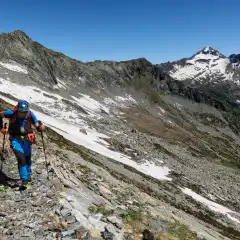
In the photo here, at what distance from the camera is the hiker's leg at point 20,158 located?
1289 cm

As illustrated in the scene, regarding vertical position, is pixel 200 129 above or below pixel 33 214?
above

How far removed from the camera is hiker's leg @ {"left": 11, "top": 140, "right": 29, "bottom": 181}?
12.9 m

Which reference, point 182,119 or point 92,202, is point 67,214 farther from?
point 182,119

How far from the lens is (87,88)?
146 m

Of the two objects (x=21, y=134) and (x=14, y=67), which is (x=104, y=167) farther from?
(x=14, y=67)

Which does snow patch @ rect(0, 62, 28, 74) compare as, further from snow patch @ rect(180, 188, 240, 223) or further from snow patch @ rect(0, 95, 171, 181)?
snow patch @ rect(180, 188, 240, 223)

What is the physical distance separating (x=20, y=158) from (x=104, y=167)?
24.8m

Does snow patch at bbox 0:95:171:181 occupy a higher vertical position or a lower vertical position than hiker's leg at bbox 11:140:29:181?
lower

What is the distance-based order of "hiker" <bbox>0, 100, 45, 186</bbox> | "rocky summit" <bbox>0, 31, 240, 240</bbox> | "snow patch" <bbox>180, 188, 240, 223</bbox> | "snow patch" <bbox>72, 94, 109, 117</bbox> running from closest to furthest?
"rocky summit" <bbox>0, 31, 240, 240</bbox>
"hiker" <bbox>0, 100, 45, 186</bbox>
"snow patch" <bbox>180, 188, 240, 223</bbox>
"snow patch" <bbox>72, 94, 109, 117</bbox>

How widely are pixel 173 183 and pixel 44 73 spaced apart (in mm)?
81608

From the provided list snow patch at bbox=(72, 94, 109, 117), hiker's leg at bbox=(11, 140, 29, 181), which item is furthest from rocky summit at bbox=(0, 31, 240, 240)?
snow patch at bbox=(72, 94, 109, 117)

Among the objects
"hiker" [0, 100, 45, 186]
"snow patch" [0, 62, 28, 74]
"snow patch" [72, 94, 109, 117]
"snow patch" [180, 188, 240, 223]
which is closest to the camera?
"hiker" [0, 100, 45, 186]

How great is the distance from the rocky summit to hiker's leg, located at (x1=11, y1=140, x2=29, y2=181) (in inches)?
26.9

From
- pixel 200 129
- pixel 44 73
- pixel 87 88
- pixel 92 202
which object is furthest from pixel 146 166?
pixel 200 129
